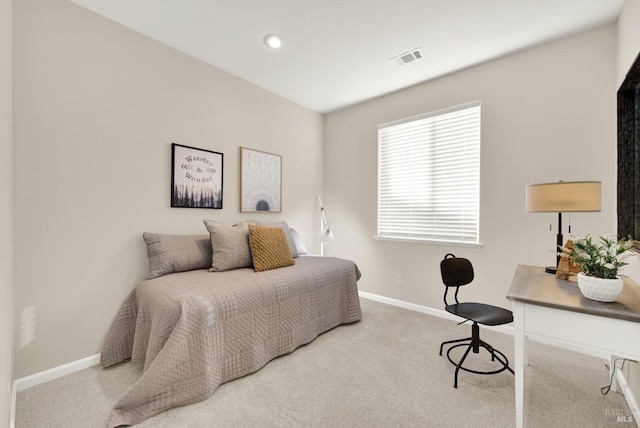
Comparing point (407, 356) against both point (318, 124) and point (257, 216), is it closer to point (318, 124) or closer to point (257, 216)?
point (257, 216)

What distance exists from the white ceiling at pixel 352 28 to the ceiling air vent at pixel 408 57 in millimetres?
54

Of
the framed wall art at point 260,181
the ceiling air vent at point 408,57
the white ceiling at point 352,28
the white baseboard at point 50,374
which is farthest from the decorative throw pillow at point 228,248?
the ceiling air vent at point 408,57

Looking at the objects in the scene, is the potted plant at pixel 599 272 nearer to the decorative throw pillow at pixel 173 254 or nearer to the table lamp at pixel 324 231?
the table lamp at pixel 324 231

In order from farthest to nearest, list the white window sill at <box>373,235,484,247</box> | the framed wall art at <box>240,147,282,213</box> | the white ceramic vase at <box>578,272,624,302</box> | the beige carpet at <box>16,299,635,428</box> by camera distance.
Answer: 1. the framed wall art at <box>240,147,282,213</box>
2. the white window sill at <box>373,235,484,247</box>
3. the beige carpet at <box>16,299,635,428</box>
4. the white ceramic vase at <box>578,272,624,302</box>

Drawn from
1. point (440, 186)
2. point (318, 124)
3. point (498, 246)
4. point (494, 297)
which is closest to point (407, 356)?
point (494, 297)

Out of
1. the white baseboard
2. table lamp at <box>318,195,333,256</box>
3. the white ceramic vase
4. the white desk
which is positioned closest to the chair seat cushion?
the white desk

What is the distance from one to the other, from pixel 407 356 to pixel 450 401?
0.56 meters

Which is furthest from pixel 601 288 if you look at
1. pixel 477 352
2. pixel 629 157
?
pixel 629 157

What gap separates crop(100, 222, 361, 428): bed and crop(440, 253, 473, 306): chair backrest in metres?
1.02

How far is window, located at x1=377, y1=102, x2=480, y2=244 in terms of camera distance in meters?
3.01

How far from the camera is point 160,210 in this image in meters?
2.59

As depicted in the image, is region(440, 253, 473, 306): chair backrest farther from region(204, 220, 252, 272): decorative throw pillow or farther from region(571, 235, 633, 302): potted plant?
region(204, 220, 252, 272): decorative throw pillow

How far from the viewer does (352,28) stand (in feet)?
7.76

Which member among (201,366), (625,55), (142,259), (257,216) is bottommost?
(201,366)
